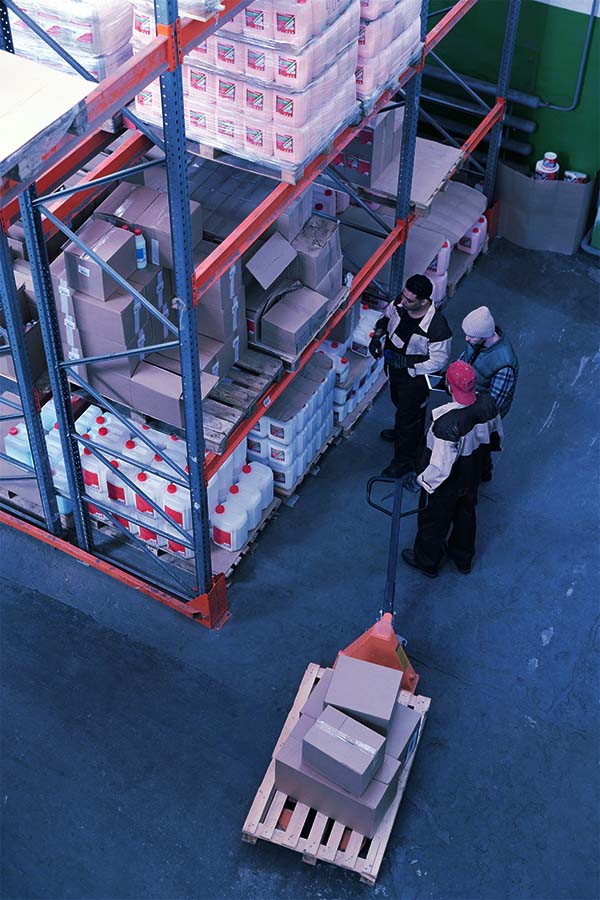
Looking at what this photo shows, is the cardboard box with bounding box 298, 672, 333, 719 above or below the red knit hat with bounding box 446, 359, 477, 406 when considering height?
below

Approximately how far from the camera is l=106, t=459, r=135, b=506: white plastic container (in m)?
7.99

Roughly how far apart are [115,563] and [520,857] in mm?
3620

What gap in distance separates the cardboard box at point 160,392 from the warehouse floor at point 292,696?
1.69 metres

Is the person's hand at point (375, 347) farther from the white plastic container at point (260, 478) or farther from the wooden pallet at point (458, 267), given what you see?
the wooden pallet at point (458, 267)

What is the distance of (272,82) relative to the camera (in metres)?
6.33

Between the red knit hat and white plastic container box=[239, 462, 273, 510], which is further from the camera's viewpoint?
white plastic container box=[239, 462, 273, 510]

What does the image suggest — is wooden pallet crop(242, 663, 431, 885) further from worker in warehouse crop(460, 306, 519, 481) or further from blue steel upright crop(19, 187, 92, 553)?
worker in warehouse crop(460, 306, 519, 481)

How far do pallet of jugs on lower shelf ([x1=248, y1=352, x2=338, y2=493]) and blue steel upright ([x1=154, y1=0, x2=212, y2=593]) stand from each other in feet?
3.88

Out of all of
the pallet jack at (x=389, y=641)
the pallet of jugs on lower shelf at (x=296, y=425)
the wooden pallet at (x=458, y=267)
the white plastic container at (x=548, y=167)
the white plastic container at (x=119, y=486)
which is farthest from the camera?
the white plastic container at (x=548, y=167)

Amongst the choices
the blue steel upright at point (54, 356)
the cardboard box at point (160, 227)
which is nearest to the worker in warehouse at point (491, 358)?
the cardboard box at point (160, 227)

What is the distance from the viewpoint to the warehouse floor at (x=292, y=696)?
6668mm

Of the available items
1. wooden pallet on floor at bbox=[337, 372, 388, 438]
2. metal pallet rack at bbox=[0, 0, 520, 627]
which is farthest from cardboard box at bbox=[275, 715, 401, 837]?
wooden pallet on floor at bbox=[337, 372, 388, 438]

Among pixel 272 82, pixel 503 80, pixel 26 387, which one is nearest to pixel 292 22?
pixel 272 82

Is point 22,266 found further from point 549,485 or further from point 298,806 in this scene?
point 549,485
